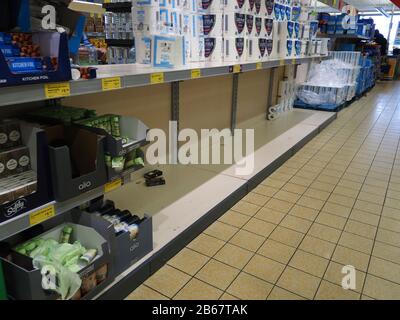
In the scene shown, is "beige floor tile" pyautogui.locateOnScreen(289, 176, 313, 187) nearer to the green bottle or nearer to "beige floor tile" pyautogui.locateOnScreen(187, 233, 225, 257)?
"beige floor tile" pyautogui.locateOnScreen(187, 233, 225, 257)

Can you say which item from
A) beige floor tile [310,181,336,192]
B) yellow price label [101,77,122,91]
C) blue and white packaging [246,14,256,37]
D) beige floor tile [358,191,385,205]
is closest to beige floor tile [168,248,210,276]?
yellow price label [101,77,122,91]

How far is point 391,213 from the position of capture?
2.37 metres

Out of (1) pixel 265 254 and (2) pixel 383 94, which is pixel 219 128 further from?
Answer: (2) pixel 383 94

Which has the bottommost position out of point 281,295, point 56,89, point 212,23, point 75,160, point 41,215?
point 281,295

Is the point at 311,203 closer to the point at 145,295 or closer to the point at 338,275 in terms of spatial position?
the point at 338,275

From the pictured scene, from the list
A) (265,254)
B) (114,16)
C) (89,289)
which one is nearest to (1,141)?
(89,289)

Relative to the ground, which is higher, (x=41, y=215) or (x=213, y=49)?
(x=213, y=49)

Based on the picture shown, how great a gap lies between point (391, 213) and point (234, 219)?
1.16 metres

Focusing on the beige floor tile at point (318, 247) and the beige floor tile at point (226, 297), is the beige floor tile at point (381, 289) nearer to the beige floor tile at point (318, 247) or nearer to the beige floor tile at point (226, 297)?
the beige floor tile at point (318, 247)

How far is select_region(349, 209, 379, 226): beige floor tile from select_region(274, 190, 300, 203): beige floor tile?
1.33 ft

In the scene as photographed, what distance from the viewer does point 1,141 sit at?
1.29 metres

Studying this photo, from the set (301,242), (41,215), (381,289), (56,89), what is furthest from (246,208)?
(56,89)

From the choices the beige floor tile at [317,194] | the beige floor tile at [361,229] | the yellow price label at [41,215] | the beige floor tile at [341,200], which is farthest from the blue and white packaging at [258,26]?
the yellow price label at [41,215]

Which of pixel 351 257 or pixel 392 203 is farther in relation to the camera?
pixel 392 203
